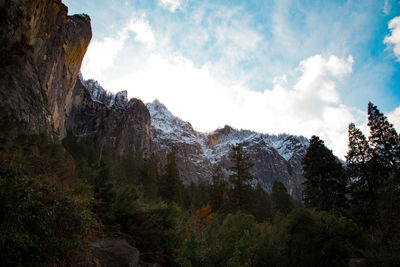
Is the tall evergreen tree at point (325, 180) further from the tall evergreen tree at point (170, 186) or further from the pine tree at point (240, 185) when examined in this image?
the tall evergreen tree at point (170, 186)

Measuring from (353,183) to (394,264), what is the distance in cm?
1408

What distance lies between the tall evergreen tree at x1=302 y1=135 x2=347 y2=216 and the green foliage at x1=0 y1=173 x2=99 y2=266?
18336mm

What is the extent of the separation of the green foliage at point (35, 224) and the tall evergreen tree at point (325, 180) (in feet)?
60.2

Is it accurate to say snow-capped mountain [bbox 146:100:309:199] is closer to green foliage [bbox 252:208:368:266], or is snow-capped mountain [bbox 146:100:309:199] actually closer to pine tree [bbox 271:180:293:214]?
pine tree [bbox 271:180:293:214]

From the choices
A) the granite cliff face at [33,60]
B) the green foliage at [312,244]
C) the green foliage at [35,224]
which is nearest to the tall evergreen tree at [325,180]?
the green foliage at [312,244]

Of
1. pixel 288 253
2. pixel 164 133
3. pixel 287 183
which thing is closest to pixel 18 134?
pixel 288 253

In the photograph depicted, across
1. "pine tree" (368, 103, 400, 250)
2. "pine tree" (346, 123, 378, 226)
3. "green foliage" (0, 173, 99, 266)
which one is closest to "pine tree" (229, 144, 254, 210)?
"pine tree" (346, 123, 378, 226)

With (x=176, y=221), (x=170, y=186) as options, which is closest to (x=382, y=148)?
(x=176, y=221)

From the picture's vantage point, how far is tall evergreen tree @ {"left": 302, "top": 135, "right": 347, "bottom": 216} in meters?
16.5

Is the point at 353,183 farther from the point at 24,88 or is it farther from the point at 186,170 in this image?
the point at 186,170

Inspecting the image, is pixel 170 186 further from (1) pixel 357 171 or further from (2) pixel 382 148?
(2) pixel 382 148

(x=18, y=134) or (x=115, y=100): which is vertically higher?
(x=115, y=100)

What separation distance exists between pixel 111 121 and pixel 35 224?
315ft

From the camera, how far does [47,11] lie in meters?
23.1
